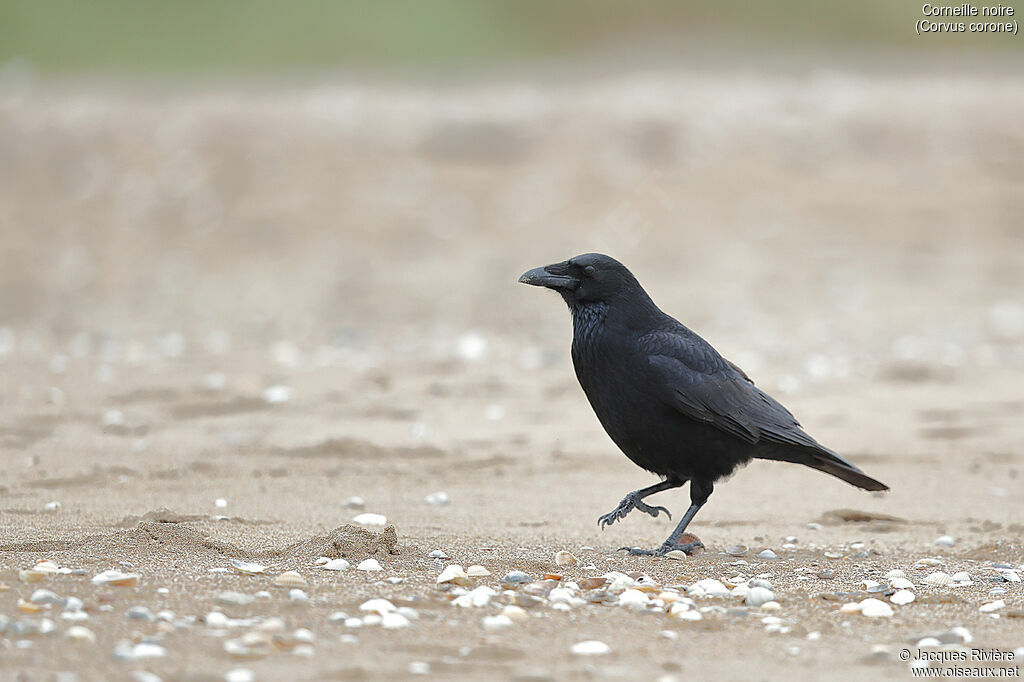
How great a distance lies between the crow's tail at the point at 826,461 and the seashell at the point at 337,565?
2027 millimetres

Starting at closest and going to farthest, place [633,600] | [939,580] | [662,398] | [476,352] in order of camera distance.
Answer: [633,600], [939,580], [662,398], [476,352]

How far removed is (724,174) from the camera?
53.1 feet

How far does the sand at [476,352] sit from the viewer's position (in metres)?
4.42

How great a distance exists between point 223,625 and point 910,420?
6144 mm

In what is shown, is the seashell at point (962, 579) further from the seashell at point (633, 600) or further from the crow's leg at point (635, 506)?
the seashell at point (633, 600)

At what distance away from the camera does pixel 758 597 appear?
469 centimetres

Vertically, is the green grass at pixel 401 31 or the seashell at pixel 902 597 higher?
the green grass at pixel 401 31

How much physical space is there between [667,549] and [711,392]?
70 centimetres

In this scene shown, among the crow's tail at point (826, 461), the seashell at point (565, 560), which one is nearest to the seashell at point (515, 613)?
the seashell at point (565, 560)

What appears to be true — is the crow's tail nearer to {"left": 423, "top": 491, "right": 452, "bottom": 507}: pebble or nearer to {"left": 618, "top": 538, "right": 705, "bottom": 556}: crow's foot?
{"left": 618, "top": 538, "right": 705, "bottom": 556}: crow's foot

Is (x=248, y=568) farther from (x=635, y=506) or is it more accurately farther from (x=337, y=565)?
(x=635, y=506)

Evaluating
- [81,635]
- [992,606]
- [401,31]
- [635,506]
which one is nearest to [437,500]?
[635,506]

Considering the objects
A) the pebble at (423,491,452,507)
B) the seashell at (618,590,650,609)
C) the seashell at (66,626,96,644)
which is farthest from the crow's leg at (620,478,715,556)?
the seashell at (66,626,96,644)

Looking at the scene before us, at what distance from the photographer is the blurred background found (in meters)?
11.5
